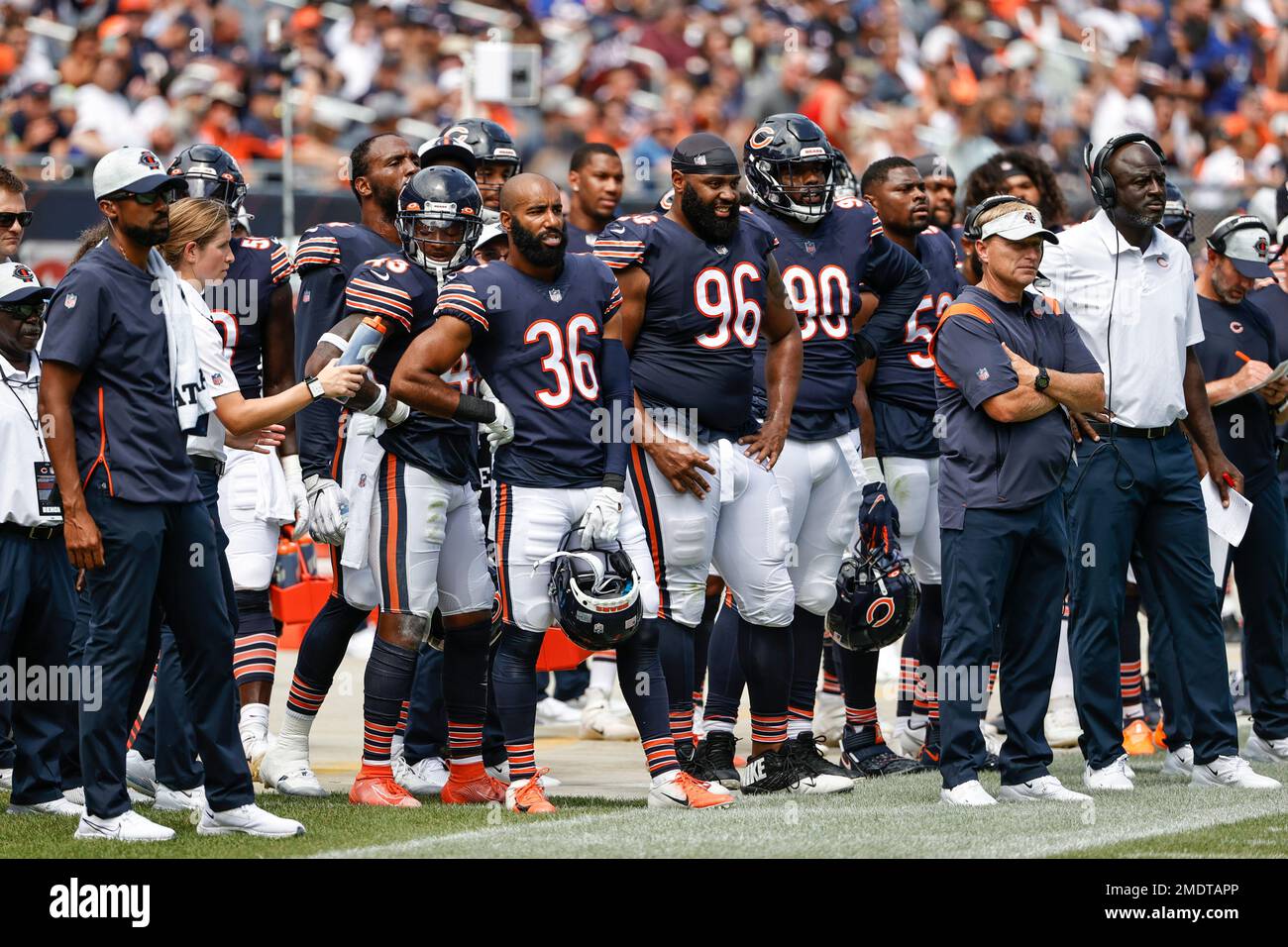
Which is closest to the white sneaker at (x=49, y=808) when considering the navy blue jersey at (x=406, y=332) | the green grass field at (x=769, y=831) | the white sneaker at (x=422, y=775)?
the green grass field at (x=769, y=831)

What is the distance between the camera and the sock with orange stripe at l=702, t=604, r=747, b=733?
7855mm

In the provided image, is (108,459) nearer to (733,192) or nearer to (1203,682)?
(733,192)

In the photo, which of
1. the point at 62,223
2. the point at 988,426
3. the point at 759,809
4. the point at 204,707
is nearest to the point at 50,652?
the point at 204,707

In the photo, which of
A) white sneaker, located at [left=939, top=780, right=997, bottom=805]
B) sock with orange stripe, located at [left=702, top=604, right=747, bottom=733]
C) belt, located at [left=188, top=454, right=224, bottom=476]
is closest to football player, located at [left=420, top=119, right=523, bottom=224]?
belt, located at [left=188, top=454, right=224, bottom=476]

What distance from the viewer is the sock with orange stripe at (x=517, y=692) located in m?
7.02

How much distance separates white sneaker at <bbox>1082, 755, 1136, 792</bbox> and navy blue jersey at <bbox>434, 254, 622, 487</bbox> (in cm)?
227

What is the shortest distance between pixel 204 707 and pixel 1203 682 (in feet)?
12.7

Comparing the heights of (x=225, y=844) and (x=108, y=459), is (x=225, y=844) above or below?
below

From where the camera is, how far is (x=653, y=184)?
1495 cm

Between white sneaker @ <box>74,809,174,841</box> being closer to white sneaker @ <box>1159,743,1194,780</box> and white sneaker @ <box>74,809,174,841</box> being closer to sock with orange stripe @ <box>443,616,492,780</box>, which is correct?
sock with orange stripe @ <box>443,616,492,780</box>

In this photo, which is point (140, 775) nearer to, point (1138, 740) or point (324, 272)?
point (324, 272)

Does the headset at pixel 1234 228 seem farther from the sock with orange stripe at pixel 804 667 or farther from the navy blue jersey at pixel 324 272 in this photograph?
the navy blue jersey at pixel 324 272

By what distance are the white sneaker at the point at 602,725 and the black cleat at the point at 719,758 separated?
68.9 inches

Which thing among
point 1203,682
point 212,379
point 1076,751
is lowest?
point 1076,751
